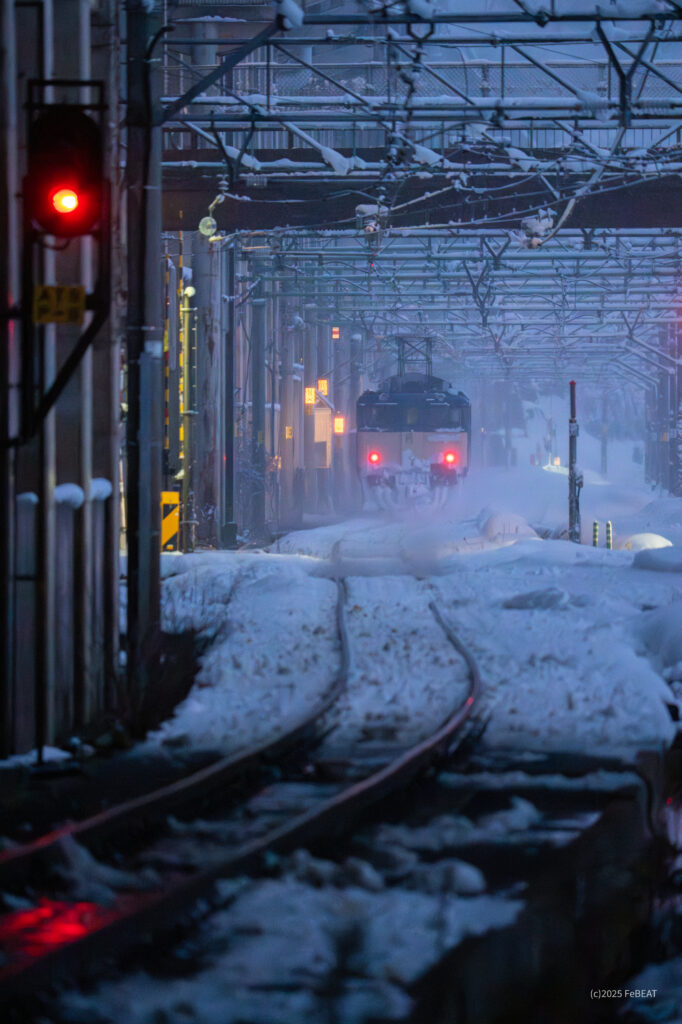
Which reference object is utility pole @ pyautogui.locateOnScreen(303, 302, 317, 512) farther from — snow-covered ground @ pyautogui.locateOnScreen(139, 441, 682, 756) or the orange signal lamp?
A: the orange signal lamp

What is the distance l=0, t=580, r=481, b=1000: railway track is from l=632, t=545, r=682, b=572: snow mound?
1177cm

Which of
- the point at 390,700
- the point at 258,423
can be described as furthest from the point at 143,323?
the point at 258,423

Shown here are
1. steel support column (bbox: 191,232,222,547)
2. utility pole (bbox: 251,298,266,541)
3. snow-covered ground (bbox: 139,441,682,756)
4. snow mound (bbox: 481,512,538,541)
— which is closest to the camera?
snow-covered ground (bbox: 139,441,682,756)

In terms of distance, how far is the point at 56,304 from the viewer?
22.5 feet

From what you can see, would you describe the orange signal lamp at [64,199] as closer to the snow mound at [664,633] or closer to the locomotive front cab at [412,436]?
the snow mound at [664,633]

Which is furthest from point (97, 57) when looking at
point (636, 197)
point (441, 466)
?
point (441, 466)

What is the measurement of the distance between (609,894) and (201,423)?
17973 mm

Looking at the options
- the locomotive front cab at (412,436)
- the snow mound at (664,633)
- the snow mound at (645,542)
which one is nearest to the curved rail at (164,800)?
the snow mound at (664,633)

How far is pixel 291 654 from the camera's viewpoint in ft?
36.2

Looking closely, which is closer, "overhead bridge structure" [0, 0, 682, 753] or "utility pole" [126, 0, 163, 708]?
"overhead bridge structure" [0, 0, 682, 753]

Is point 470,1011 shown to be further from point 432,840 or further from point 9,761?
point 9,761

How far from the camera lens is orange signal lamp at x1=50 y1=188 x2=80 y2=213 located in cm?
679

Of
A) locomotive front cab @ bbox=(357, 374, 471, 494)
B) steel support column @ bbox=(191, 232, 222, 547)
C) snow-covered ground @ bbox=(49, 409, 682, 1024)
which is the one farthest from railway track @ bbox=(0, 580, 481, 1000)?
locomotive front cab @ bbox=(357, 374, 471, 494)

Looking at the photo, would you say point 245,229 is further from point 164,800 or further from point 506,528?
point 164,800
